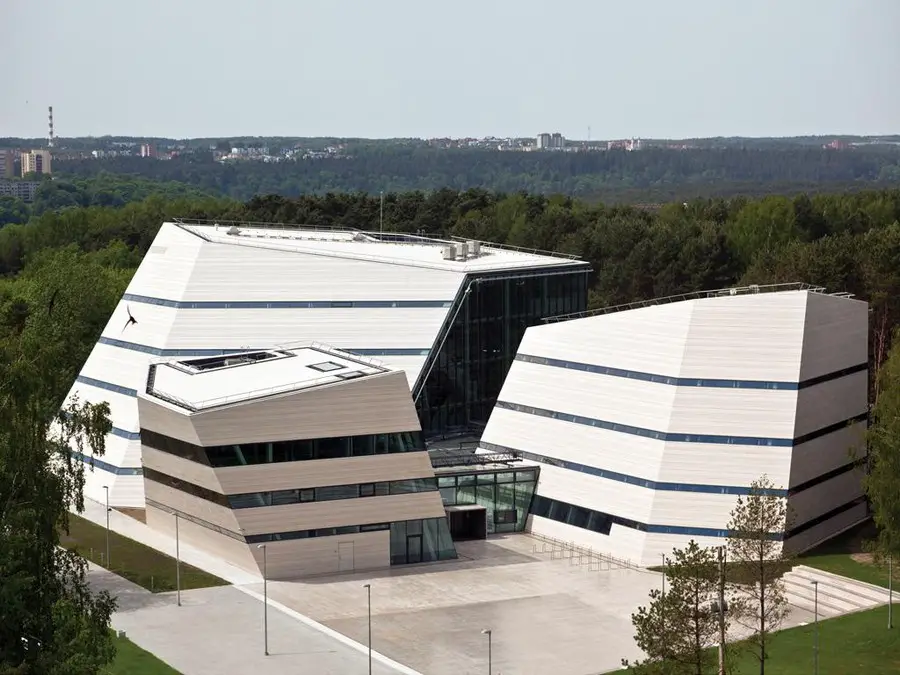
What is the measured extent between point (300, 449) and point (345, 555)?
5.55 m

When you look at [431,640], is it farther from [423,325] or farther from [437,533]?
[423,325]

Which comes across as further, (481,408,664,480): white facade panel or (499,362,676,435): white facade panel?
(499,362,676,435): white facade panel

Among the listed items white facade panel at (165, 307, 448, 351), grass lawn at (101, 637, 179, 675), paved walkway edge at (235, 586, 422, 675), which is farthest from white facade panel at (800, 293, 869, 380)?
grass lawn at (101, 637, 179, 675)

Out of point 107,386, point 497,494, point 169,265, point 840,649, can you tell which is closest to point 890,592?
point 840,649

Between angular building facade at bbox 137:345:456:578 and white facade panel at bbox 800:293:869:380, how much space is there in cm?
1939

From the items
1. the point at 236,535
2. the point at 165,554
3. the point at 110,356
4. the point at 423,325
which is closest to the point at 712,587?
the point at 236,535

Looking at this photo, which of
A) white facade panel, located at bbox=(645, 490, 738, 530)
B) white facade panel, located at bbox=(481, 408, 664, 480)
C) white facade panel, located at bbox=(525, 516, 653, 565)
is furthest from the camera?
white facade panel, located at bbox=(481, 408, 664, 480)

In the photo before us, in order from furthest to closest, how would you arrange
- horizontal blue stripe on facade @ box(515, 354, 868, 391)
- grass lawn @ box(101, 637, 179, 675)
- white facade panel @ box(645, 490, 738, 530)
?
1. horizontal blue stripe on facade @ box(515, 354, 868, 391)
2. white facade panel @ box(645, 490, 738, 530)
3. grass lawn @ box(101, 637, 179, 675)

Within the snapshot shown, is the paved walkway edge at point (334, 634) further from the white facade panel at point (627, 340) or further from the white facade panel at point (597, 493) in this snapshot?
the white facade panel at point (627, 340)

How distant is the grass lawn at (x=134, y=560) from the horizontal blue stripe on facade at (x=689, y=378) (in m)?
21.4

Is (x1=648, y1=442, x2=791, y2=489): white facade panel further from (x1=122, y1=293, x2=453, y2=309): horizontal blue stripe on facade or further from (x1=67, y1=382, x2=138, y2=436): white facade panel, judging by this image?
(x1=67, y1=382, x2=138, y2=436): white facade panel

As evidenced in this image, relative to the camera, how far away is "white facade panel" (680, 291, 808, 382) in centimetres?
7344

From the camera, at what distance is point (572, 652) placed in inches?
2379

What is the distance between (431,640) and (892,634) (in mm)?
18718
